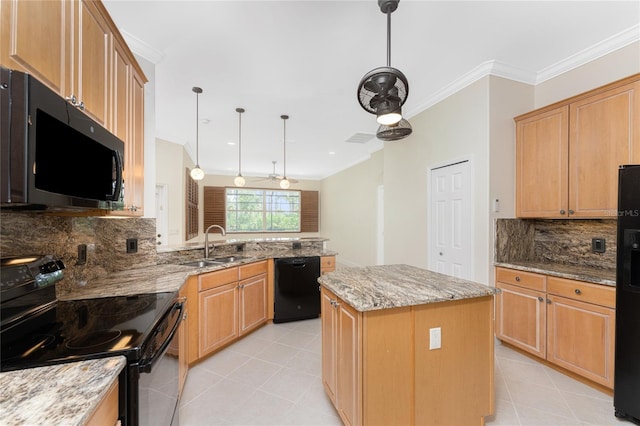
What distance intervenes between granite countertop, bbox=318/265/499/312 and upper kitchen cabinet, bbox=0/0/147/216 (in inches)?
60.2

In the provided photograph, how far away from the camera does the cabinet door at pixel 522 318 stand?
7.93ft

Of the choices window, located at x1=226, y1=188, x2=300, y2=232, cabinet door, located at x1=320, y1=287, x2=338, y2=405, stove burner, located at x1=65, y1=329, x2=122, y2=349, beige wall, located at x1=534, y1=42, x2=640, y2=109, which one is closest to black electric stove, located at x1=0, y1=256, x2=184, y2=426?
stove burner, located at x1=65, y1=329, x2=122, y2=349

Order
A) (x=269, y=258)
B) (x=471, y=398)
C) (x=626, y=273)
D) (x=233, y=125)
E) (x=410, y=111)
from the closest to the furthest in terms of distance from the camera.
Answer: (x=471, y=398)
(x=626, y=273)
(x=269, y=258)
(x=410, y=111)
(x=233, y=125)

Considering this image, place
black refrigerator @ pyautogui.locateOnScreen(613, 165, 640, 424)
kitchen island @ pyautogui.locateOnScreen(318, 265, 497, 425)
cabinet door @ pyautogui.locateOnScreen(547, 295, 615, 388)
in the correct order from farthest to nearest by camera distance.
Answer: cabinet door @ pyautogui.locateOnScreen(547, 295, 615, 388)
black refrigerator @ pyautogui.locateOnScreen(613, 165, 640, 424)
kitchen island @ pyautogui.locateOnScreen(318, 265, 497, 425)

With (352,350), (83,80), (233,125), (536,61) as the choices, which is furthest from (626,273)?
(233,125)

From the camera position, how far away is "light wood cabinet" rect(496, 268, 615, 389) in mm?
2025

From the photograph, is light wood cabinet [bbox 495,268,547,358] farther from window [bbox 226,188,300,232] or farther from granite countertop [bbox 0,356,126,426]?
window [bbox 226,188,300,232]

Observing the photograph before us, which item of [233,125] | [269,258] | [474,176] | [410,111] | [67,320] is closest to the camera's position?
[67,320]

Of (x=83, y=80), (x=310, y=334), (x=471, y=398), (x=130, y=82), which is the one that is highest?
(x=130, y=82)

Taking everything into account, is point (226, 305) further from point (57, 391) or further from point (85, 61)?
point (85, 61)

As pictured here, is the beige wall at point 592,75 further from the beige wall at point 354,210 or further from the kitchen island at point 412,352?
the beige wall at point 354,210

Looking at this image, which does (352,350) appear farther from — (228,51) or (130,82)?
(228,51)

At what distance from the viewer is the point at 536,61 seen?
9.02 ft

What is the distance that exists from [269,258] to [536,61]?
3.58 meters
